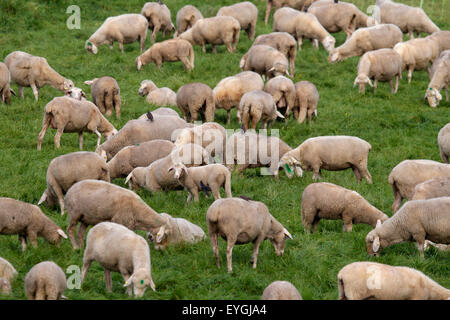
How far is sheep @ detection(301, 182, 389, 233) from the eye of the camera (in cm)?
1382

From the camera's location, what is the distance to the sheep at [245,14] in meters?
27.4

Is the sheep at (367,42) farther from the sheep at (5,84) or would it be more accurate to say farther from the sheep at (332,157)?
the sheep at (5,84)

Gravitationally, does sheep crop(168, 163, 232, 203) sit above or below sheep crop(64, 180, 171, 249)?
below

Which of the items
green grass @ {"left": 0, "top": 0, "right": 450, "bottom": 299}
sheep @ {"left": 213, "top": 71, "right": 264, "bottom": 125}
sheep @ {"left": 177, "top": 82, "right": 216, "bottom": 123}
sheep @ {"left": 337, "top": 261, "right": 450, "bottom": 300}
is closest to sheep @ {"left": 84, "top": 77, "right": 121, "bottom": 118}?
green grass @ {"left": 0, "top": 0, "right": 450, "bottom": 299}

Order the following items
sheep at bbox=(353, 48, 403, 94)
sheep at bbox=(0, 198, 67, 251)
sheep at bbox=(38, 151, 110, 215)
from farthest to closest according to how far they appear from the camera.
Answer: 1. sheep at bbox=(353, 48, 403, 94)
2. sheep at bbox=(38, 151, 110, 215)
3. sheep at bbox=(0, 198, 67, 251)

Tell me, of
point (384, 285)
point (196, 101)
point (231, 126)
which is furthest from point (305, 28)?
point (384, 285)

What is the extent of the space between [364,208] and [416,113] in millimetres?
8330

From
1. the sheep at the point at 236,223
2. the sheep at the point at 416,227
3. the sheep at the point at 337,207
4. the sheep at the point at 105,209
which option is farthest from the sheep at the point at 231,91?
the sheep at the point at 236,223

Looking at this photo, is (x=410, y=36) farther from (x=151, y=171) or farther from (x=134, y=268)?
(x=134, y=268)

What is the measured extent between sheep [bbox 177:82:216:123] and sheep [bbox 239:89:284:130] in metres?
0.97

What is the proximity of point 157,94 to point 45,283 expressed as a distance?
12191 mm

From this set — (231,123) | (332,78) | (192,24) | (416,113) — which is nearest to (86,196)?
(231,123)

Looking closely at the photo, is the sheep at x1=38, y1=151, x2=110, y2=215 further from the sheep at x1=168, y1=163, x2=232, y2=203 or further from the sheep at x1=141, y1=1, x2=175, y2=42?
the sheep at x1=141, y1=1, x2=175, y2=42

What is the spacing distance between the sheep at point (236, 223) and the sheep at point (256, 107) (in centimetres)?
694
